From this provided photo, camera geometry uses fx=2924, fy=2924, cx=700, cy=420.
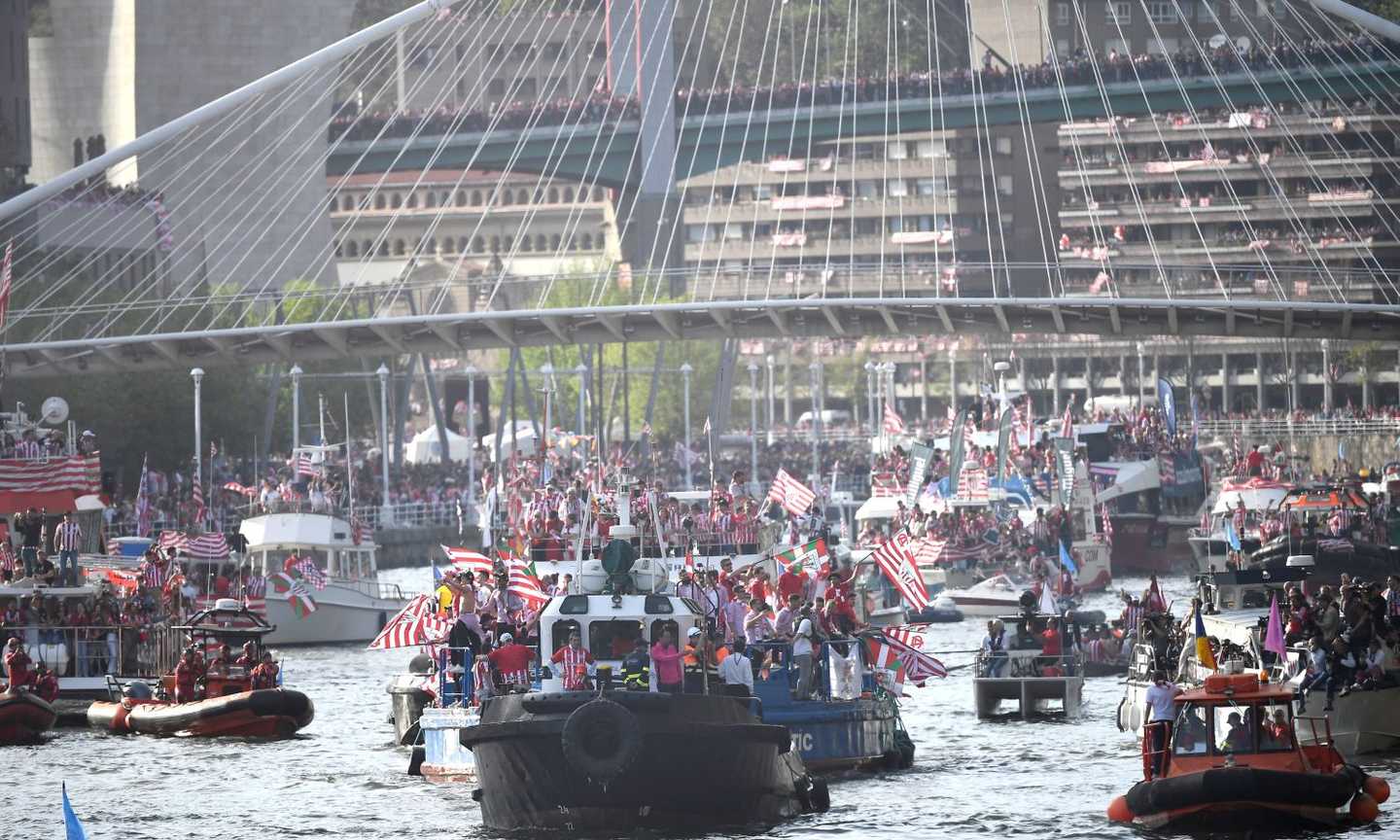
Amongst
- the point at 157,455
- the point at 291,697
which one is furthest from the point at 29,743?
the point at 157,455

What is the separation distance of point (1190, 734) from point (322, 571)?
4553cm

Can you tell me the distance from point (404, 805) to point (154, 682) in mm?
14957

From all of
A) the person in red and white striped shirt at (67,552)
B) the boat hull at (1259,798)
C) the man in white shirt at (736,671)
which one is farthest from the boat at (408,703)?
the boat hull at (1259,798)

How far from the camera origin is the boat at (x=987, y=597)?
81281 mm

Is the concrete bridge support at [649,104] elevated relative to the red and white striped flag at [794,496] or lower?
elevated

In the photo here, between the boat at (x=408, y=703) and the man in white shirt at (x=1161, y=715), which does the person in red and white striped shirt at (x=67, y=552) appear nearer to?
the boat at (x=408, y=703)

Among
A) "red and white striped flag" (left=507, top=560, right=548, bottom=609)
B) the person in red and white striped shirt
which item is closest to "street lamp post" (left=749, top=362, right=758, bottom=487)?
the person in red and white striped shirt

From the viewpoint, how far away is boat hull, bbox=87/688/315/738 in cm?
5412

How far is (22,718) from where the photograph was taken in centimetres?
5366

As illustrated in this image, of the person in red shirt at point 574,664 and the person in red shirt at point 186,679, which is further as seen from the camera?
the person in red shirt at point 186,679

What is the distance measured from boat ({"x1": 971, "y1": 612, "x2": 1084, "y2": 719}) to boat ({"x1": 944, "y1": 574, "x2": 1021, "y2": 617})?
23.8m

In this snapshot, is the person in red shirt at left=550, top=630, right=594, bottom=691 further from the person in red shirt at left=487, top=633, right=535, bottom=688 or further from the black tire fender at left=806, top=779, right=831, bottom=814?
the black tire fender at left=806, top=779, right=831, bottom=814

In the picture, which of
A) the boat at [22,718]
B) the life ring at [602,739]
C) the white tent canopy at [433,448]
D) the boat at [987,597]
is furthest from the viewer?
the white tent canopy at [433,448]

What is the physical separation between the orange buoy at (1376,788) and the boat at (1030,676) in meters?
17.1
